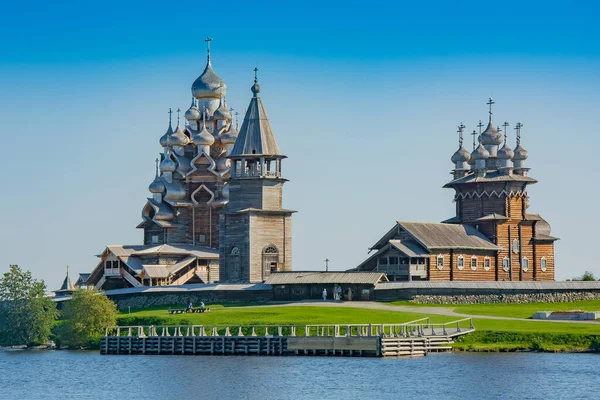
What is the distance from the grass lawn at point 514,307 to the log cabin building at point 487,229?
6.66 m

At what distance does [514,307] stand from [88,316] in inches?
1021

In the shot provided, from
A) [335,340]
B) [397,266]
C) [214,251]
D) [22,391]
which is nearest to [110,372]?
[22,391]

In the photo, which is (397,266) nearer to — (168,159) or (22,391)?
(168,159)

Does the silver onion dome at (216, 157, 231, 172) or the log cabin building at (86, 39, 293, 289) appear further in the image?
the silver onion dome at (216, 157, 231, 172)

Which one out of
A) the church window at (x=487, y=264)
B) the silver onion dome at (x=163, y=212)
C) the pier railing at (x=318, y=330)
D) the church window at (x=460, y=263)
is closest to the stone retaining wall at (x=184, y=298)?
the silver onion dome at (x=163, y=212)

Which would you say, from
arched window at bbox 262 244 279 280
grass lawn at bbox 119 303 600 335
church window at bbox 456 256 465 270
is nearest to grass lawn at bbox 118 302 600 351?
grass lawn at bbox 119 303 600 335

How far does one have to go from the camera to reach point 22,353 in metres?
87.9

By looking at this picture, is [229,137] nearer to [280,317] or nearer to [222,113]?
[222,113]

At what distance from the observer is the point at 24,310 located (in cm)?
9156

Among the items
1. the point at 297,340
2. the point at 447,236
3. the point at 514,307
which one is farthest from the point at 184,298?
the point at 297,340

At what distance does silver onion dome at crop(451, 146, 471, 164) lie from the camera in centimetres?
11050

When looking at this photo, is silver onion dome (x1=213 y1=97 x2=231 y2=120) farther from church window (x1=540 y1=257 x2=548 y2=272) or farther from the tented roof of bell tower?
church window (x1=540 y1=257 x2=548 y2=272)

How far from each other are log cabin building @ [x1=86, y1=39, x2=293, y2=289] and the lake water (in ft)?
71.6

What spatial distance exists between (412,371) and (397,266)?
28742 mm
